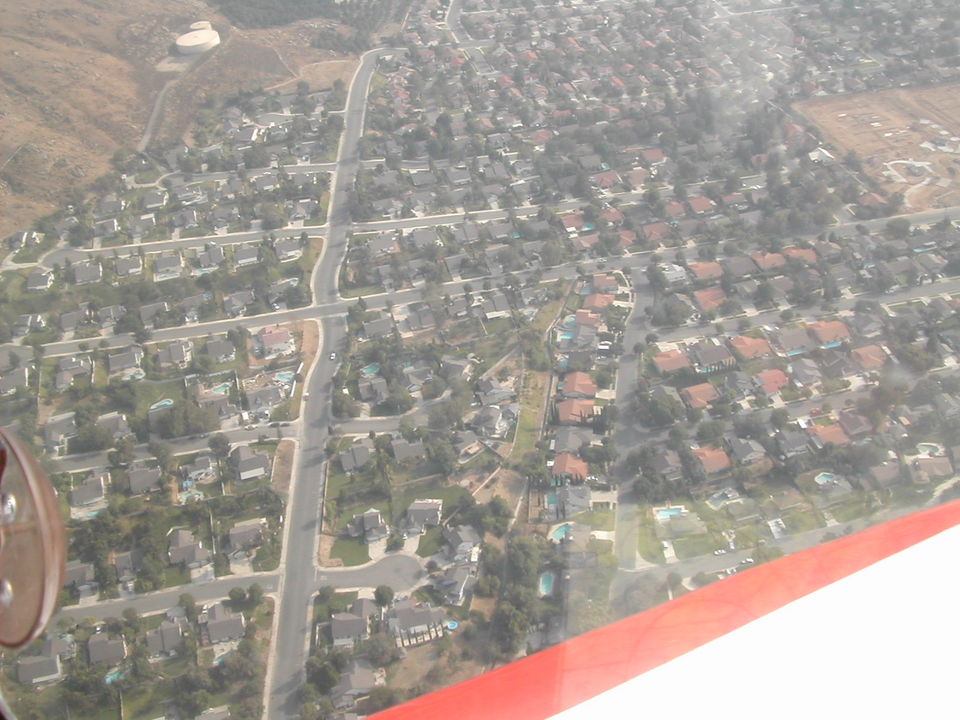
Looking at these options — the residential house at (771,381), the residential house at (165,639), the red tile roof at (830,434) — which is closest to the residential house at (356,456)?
the residential house at (165,639)

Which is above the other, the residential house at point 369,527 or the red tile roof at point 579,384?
the red tile roof at point 579,384

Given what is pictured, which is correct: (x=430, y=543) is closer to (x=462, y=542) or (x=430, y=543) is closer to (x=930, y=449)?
(x=462, y=542)

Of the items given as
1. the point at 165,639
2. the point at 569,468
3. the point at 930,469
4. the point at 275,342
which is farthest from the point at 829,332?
the point at 165,639

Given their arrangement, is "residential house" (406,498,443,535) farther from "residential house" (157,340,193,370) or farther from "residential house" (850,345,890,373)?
"residential house" (850,345,890,373)

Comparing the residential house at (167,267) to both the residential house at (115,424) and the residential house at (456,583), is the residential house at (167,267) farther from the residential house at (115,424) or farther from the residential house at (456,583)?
the residential house at (456,583)

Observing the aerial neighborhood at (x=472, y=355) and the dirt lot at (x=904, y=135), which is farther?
the dirt lot at (x=904, y=135)

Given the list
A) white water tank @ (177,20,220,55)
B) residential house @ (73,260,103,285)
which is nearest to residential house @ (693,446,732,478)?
residential house @ (73,260,103,285)

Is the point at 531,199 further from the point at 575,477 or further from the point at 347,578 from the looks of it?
the point at 347,578
